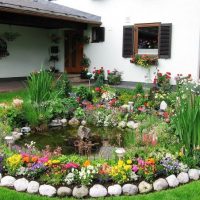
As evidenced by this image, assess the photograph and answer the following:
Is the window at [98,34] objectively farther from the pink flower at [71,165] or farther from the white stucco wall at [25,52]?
the pink flower at [71,165]

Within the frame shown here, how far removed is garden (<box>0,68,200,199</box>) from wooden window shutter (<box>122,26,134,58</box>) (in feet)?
15.0

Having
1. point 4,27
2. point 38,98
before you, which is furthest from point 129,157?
point 4,27

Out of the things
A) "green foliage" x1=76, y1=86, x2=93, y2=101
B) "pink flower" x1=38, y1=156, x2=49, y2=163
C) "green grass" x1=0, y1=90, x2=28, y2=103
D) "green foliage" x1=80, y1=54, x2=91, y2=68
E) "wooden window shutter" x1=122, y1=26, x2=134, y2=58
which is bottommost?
"pink flower" x1=38, y1=156, x2=49, y2=163

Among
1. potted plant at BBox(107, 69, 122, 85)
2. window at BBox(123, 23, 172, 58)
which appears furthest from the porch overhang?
potted plant at BBox(107, 69, 122, 85)

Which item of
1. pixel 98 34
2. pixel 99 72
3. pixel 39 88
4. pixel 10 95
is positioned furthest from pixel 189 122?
pixel 98 34

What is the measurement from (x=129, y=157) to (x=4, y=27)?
34.2ft

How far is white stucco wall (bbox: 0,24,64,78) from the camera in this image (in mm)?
13500

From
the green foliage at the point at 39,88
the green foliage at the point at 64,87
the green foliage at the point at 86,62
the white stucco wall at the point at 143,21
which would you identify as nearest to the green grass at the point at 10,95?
the green foliage at the point at 64,87

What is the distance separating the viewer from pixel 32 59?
47.5 ft

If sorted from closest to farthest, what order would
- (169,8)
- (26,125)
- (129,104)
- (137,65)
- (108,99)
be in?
(26,125) → (129,104) → (108,99) → (169,8) → (137,65)

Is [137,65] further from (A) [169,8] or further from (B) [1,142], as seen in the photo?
(B) [1,142]

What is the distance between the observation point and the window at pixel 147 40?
1167 centimetres

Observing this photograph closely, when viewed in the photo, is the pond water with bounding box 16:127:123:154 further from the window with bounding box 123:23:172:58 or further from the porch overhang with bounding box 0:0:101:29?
the window with bounding box 123:23:172:58

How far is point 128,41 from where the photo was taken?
1265 cm
